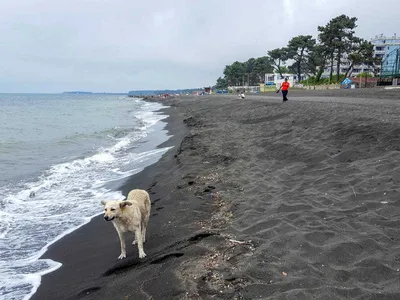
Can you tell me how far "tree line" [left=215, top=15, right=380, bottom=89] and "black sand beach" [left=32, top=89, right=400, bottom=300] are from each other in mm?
64834

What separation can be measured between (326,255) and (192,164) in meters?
7.97

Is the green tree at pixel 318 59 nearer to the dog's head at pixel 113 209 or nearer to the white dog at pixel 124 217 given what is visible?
the white dog at pixel 124 217

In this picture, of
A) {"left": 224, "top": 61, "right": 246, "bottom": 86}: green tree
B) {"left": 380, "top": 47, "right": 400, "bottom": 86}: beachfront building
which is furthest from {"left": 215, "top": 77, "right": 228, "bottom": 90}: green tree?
{"left": 380, "top": 47, "right": 400, "bottom": 86}: beachfront building

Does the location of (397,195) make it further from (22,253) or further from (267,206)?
(22,253)

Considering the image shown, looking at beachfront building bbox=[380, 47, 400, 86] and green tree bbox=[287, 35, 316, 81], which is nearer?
beachfront building bbox=[380, 47, 400, 86]

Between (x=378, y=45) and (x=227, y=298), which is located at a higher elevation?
(x=378, y=45)

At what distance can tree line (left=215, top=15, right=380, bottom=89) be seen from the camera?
69.9m

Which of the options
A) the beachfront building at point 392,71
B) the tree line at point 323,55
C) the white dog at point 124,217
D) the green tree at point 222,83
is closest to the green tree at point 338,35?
the tree line at point 323,55

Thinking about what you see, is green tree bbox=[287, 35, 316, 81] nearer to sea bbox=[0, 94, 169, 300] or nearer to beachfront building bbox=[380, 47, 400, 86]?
beachfront building bbox=[380, 47, 400, 86]

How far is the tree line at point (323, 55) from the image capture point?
69.9 meters

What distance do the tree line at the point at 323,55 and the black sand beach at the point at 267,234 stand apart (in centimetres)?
6483

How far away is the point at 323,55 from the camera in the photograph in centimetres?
7569

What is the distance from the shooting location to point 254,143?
46.4 ft

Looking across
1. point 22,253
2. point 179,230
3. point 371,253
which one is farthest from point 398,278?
point 22,253
